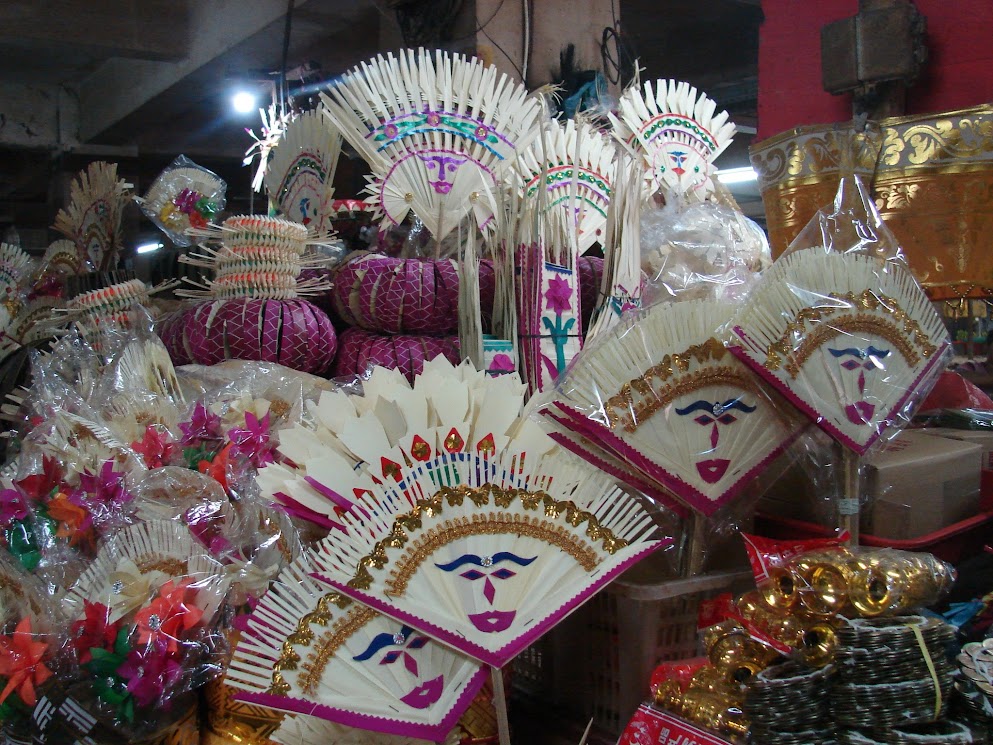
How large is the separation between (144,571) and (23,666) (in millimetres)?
151

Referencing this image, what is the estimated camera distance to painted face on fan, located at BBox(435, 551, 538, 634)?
899mm

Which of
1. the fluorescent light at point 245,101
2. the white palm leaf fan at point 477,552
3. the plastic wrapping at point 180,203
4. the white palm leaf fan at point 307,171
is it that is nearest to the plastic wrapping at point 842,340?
the white palm leaf fan at point 477,552

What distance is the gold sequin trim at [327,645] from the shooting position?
871 mm

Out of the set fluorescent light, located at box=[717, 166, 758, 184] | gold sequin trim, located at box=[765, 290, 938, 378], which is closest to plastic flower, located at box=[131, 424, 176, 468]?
gold sequin trim, located at box=[765, 290, 938, 378]

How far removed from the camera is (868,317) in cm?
108

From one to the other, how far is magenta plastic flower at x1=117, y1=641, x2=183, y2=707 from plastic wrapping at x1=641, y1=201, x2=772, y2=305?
1025 millimetres

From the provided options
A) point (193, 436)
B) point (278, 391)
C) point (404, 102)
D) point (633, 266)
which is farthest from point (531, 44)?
point (193, 436)

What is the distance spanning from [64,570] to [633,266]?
4.02ft

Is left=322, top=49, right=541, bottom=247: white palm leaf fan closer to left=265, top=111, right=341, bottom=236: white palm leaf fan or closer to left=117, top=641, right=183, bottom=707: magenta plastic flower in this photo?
left=265, top=111, right=341, bottom=236: white palm leaf fan

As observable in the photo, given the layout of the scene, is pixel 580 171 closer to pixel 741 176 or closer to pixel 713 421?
pixel 713 421

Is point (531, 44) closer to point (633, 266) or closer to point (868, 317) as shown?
point (633, 266)

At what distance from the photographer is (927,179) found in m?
1.84

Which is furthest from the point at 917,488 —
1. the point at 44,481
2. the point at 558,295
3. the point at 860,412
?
the point at 44,481

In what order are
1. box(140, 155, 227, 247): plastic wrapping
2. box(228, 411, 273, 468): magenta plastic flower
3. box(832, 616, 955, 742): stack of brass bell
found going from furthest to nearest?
box(140, 155, 227, 247): plastic wrapping < box(228, 411, 273, 468): magenta plastic flower < box(832, 616, 955, 742): stack of brass bell
